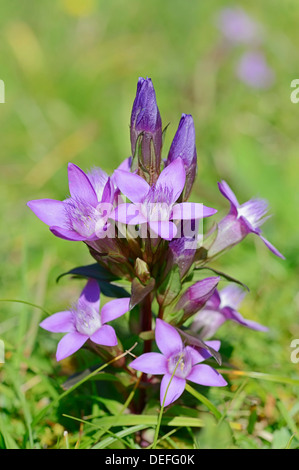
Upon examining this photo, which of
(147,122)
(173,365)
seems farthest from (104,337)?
(147,122)

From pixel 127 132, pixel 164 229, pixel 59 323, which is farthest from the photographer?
pixel 127 132

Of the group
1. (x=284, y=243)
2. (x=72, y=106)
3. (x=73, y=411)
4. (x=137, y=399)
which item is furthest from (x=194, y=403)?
(x=72, y=106)

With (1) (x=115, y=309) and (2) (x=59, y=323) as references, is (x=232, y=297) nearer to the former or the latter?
(1) (x=115, y=309)

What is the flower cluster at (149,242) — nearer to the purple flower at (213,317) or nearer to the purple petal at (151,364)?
the purple petal at (151,364)

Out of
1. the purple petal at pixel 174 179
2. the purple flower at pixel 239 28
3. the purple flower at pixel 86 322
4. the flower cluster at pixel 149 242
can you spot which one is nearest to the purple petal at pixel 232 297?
the flower cluster at pixel 149 242

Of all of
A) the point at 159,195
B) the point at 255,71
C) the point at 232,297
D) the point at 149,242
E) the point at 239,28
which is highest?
the point at 239,28
